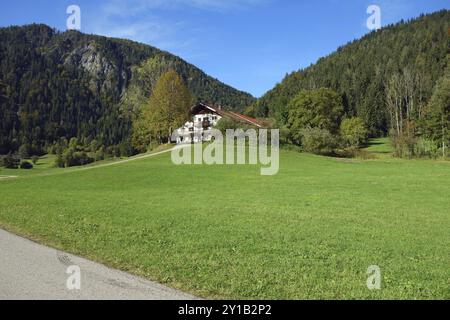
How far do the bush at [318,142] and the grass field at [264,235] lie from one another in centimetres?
3929

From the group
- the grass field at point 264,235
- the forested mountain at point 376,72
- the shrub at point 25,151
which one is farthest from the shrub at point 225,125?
the shrub at point 25,151

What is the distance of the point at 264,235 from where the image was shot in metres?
14.2

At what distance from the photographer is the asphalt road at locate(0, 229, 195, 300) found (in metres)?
7.85

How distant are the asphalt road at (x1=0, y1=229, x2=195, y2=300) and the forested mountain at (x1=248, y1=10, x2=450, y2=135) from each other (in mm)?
111591

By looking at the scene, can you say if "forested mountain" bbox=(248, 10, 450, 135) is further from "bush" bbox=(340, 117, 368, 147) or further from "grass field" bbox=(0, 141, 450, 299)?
"grass field" bbox=(0, 141, 450, 299)

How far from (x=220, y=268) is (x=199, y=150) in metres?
49.5

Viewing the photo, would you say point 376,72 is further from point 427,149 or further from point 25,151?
point 25,151

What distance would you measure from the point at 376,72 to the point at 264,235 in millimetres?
156196

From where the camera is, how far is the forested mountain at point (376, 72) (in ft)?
444

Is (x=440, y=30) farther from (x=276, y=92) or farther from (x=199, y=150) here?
(x=199, y=150)

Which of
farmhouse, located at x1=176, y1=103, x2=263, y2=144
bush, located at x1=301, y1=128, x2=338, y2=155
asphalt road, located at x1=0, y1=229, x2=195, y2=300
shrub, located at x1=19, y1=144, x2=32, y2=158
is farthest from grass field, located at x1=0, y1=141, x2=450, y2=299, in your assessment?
shrub, located at x1=19, y1=144, x2=32, y2=158

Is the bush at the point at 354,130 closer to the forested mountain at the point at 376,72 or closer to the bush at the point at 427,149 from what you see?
the forested mountain at the point at 376,72
